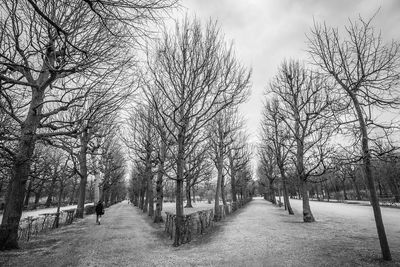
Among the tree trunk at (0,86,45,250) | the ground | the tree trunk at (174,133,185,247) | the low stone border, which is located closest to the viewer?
the ground

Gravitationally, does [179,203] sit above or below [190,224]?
above

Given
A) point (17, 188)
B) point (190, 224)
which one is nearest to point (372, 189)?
point (190, 224)

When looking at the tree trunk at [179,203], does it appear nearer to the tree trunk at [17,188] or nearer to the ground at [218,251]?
the ground at [218,251]

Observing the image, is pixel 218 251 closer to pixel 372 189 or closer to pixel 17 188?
pixel 372 189

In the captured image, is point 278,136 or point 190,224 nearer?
point 190,224

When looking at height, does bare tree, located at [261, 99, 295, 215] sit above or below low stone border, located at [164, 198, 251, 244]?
above

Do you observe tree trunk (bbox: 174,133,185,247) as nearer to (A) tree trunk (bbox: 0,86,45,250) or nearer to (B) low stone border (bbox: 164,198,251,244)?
(B) low stone border (bbox: 164,198,251,244)

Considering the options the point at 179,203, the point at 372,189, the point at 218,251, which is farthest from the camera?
the point at 179,203

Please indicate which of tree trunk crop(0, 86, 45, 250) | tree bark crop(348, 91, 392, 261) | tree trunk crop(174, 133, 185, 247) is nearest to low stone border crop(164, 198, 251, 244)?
tree trunk crop(174, 133, 185, 247)

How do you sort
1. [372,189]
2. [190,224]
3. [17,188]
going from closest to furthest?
[372,189] < [17,188] < [190,224]

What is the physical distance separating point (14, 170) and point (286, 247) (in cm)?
964

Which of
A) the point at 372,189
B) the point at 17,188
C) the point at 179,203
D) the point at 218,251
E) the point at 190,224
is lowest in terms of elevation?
the point at 218,251

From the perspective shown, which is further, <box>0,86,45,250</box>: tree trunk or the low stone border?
the low stone border

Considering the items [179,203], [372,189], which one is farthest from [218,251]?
[372,189]
